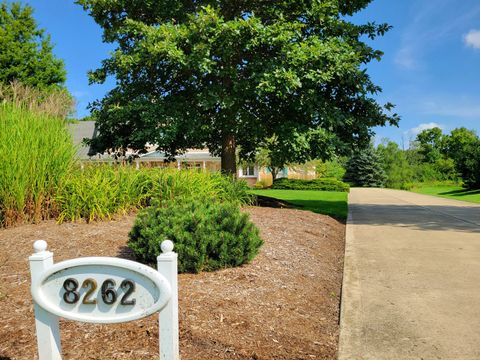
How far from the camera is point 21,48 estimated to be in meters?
30.1

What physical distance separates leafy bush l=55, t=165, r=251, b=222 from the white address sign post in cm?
441

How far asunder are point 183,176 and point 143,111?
3347 millimetres

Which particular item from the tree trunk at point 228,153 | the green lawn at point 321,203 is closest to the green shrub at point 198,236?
the green lawn at point 321,203

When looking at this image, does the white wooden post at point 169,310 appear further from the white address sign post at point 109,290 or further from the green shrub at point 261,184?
the green shrub at point 261,184

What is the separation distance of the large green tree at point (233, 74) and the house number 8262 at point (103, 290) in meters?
7.75

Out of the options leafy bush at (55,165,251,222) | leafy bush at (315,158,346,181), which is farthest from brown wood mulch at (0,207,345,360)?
leafy bush at (315,158,346,181)

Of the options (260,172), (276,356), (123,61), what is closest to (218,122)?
(123,61)

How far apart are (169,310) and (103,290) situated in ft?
1.28

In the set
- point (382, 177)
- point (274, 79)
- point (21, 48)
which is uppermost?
point (21, 48)

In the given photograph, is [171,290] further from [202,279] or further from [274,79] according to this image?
[274,79]

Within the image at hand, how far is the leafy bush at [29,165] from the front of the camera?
20.5ft

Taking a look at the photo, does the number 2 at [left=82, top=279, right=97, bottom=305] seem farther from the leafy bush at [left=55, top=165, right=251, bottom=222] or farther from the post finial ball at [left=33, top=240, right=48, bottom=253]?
the leafy bush at [left=55, top=165, right=251, bottom=222]

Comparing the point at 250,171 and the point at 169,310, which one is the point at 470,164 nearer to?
the point at 250,171

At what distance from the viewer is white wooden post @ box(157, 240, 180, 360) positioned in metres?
2.39
